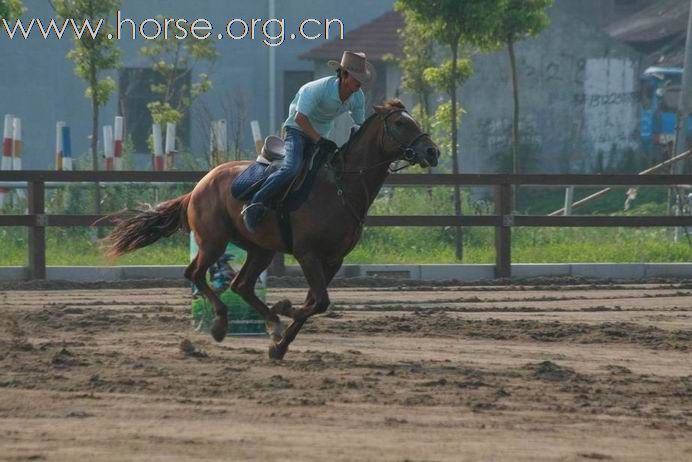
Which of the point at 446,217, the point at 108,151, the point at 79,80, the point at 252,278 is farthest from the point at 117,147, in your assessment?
the point at 252,278

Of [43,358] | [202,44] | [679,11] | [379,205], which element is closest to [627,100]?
[679,11]

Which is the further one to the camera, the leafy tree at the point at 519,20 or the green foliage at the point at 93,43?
the leafy tree at the point at 519,20

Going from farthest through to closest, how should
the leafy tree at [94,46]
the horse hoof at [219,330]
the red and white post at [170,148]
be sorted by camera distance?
1. the red and white post at [170,148]
2. the leafy tree at [94,46]
3. the horse hoof at [219,330]

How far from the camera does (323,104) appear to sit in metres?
10.8

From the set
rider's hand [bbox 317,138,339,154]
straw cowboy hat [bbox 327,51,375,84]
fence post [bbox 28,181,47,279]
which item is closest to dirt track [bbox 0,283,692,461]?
rider's hand [bbox 317,138,339,154]

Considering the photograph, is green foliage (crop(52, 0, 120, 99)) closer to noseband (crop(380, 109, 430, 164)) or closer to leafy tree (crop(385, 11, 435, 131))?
leafy tree (crop(385, 11, 435, 131))

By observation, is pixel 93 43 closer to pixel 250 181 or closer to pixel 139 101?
pixel 139 101

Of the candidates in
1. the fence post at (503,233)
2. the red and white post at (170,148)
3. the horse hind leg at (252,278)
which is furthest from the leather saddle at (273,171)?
the red and white post at (170,148)

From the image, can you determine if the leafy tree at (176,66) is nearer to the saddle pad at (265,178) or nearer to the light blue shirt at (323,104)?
the saddle pad at (265,178)

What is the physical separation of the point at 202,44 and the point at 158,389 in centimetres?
2461

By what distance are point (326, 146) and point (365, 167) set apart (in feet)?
1.14

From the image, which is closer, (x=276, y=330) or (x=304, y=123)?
(x=304, y=123)

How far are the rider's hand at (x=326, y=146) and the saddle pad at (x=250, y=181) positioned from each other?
47cm

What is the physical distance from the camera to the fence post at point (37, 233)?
707 inches
